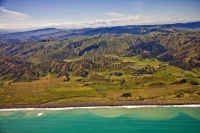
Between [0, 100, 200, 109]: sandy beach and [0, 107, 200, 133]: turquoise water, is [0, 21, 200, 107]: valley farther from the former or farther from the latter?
[0, 107, 200, 133]: turquoise water

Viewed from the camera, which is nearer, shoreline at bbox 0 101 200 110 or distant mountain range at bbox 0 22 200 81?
shoreline at bbox 0 101 200 110

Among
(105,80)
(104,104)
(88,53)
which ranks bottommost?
(88,53)

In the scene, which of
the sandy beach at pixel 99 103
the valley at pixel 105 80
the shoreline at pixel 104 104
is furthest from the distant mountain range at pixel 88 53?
the shoreline at pixel 104 104

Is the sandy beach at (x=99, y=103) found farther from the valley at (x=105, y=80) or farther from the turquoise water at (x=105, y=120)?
the turquoise water at (x=105, y=120)

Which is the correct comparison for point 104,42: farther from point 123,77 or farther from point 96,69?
point 123,77

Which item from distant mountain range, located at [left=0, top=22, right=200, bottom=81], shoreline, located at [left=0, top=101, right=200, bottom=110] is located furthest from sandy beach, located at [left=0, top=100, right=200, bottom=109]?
distant mountain range, located at [left=0, top=22, right=200, bottom=81]

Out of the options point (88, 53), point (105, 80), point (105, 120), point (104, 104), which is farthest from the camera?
point (88, 53)

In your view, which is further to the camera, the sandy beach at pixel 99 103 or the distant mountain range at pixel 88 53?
the distant mountain range at pixel 88 53

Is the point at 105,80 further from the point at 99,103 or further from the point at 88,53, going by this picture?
the point at 88,53

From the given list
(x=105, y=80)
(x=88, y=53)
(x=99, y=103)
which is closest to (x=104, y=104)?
(x=99, y=103)
